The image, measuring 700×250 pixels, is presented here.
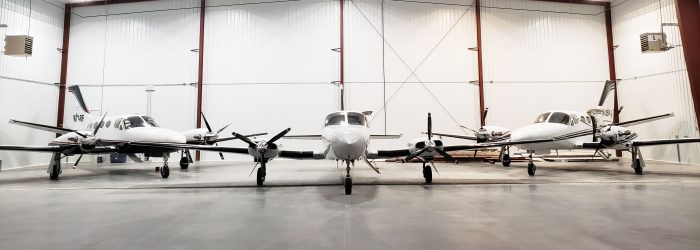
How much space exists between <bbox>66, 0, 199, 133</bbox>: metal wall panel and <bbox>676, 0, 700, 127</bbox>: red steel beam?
23.6 m

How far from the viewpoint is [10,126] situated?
16.8 meters

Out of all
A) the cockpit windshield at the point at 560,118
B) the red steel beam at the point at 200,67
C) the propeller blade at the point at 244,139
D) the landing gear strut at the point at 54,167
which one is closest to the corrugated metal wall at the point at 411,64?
the cockpit windshield at the point at 560,118

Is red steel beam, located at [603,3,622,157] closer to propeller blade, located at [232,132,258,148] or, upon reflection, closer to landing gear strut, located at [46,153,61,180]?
propeller blade, located at [232,132,258,148]

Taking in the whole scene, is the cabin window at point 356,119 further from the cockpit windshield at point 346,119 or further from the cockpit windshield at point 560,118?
the cockpit windshield at point 560,118

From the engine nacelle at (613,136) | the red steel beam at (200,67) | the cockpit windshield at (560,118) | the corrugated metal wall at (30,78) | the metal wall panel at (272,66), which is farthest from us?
the metal wall panel at (272,66)

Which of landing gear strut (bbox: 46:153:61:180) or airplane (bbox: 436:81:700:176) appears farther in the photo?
Result: airplane (bbox: 436:81:700:176)

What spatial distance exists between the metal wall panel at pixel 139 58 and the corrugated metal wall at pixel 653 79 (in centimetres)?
2672

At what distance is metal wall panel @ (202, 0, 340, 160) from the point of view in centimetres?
1931

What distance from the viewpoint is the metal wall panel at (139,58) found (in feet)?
64.5

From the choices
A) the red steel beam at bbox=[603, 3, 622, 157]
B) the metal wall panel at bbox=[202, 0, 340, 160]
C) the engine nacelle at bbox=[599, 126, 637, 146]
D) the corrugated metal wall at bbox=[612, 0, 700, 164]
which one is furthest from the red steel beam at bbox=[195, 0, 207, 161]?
the corrugated metal wall at bbox=[612, 0, 700, 164]

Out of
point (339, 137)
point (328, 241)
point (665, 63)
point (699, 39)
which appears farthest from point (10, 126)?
point (665, 63)

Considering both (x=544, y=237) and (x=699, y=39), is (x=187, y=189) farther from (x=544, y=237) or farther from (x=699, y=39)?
(x=699, y=39)

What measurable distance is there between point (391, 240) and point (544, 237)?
1837mm

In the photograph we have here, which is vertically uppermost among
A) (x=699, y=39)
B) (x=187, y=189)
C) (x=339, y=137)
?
(x=699, y=39)
